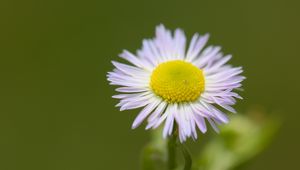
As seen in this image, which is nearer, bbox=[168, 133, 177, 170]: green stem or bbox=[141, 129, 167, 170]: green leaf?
bbox=[168, 133, 177, 170]: green stem

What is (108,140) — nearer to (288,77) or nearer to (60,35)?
(60,35)

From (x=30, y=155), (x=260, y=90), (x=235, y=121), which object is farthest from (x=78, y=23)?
(x=235, y=121)

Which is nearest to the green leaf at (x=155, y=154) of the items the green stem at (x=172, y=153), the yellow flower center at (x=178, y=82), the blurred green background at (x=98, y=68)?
the green stem at (x=172, y=153)

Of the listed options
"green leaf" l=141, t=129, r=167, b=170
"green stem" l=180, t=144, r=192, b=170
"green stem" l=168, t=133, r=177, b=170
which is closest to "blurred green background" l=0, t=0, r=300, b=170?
"green leaf" l=141, t=129, r=167, b=170

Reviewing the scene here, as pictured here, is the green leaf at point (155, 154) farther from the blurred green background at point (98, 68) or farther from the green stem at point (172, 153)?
the blurred green background at point (98, 68)

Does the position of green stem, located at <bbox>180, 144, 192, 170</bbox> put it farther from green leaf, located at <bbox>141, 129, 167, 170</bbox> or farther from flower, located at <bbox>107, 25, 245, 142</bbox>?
green leaf, located at <bbox>141, 129, 167, 170</bbox>

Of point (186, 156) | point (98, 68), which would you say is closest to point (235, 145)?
point (186, 156)
